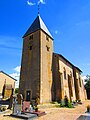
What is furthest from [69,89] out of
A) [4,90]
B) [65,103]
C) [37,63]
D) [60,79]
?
[4,90]

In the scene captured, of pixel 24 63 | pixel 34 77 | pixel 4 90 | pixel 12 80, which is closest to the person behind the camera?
pixel 34 77

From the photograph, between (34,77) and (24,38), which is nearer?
(34,77)

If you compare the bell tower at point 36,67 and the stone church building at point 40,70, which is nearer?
the bell tower at point 36,67

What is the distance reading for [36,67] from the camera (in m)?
20.0

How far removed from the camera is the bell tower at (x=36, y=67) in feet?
62.3

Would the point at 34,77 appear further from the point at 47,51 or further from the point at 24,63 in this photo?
the point at 47,51

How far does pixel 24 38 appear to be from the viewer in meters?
25.7

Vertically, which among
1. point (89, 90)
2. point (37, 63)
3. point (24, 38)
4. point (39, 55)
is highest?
point (24, 38)

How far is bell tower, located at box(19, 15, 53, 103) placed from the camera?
1898cm

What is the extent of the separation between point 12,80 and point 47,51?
765 inches

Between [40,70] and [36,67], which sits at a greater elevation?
[36,67]

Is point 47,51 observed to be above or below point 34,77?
above

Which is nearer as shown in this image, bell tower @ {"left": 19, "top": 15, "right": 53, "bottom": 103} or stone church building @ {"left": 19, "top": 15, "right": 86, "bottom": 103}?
bell tower @ {"left": 19, "top": 15, "right": 53, "bottom": 103}

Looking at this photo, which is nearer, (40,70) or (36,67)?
(40,70)
